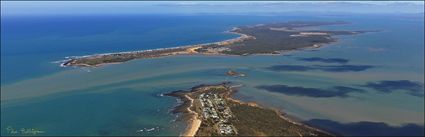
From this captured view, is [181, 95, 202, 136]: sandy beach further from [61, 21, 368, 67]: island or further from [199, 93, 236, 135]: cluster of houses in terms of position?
[61, 21, 368, 67]: island

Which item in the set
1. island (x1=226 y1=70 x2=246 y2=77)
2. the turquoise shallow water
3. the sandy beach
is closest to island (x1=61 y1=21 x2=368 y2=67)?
the turquoise shallow water

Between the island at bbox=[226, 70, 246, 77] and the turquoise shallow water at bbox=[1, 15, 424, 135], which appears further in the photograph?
the island at bbox=[226, 70, 246, 77]

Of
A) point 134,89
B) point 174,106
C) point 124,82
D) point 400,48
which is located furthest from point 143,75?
point 400,48

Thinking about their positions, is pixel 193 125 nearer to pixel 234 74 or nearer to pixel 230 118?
pixel 230 118

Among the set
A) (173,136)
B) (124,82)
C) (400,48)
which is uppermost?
(400,48)

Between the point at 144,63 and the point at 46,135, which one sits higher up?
the point at 144,63

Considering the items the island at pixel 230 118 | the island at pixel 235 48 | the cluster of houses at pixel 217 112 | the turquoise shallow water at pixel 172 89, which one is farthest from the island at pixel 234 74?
the island at pixel 235 48

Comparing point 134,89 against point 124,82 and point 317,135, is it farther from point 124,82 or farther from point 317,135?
point 317,135
